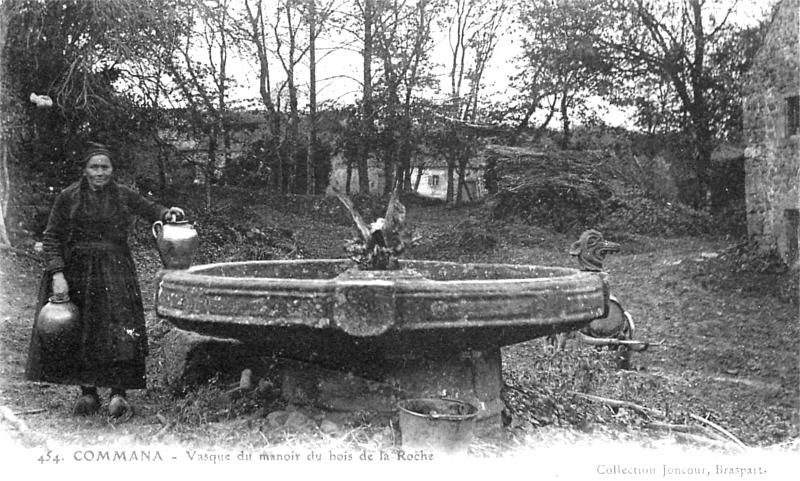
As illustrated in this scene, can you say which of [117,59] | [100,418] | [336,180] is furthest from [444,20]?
[100,418]

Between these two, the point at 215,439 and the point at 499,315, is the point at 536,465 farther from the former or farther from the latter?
the point at 215,439

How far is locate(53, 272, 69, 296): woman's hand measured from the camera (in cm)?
373

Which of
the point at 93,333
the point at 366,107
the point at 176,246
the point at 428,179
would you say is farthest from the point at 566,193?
the point at 93,333

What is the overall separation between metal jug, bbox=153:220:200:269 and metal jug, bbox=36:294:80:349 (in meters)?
0.52

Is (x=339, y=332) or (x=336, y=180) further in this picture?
(x=336, y=180)

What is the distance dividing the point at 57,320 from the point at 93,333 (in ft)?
0.94

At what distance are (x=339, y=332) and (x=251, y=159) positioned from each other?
6049 mm

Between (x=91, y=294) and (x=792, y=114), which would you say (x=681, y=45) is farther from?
(x=91, y=294)

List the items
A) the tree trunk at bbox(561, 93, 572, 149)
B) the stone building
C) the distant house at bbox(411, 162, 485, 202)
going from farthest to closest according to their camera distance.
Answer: the tree trunk at bbox(561, 93, 572, 149) → the distant house at bbox(411, 162, 485, 202) → the stone building

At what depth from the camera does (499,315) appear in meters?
2.99

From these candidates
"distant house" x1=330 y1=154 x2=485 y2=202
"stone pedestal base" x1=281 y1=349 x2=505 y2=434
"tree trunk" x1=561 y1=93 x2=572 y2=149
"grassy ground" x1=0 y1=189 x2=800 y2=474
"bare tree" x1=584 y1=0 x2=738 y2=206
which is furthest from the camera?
"tree trunk" x1=561 y1=93 x2=572 y2=149

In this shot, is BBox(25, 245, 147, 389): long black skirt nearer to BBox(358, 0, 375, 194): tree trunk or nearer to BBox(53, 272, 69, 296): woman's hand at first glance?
BBox(53, 272, 69, 296): woman's hand

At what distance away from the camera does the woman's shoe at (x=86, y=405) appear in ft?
13.0

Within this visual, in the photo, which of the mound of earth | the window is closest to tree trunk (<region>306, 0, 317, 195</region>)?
the mound of earth
